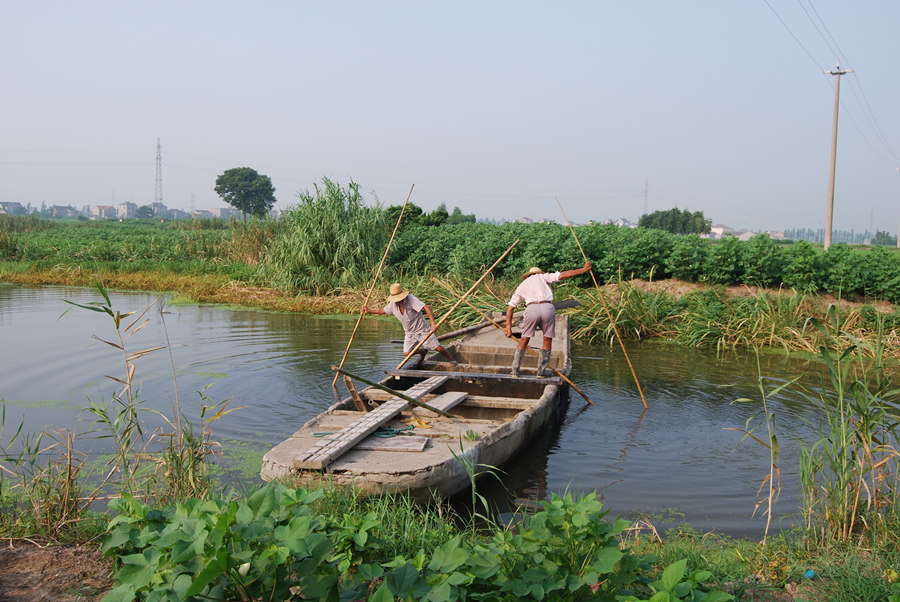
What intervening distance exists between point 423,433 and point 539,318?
9.07 ft

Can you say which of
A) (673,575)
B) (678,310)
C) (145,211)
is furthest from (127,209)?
(673,575)

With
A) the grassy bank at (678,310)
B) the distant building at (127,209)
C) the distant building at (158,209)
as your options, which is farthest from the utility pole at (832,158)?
the distant building at (127,209)

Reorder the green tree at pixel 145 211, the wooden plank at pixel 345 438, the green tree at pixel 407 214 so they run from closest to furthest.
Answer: the wooden plank at pixel 345 438, the green tree at pixel 407 214, the green tree at pixel 145 211

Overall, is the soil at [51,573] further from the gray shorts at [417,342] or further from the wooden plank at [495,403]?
the gray shorts at [417,342]

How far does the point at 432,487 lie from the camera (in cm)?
437

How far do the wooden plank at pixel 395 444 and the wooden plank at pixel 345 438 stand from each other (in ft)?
0.18

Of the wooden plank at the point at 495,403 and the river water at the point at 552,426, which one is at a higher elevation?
the wooden plank at the point at 495,403

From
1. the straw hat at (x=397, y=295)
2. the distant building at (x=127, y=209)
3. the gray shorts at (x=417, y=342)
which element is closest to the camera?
the straw hat at (x=397, y=295)

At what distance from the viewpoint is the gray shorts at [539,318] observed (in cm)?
753

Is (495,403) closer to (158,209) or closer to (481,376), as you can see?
(481,376)

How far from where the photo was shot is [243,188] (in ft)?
223

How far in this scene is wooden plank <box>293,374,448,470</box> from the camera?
167 inches

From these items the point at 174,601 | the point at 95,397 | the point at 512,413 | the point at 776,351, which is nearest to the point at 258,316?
the point at 95,397

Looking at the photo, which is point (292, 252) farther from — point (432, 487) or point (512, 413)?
point (432, 487)
